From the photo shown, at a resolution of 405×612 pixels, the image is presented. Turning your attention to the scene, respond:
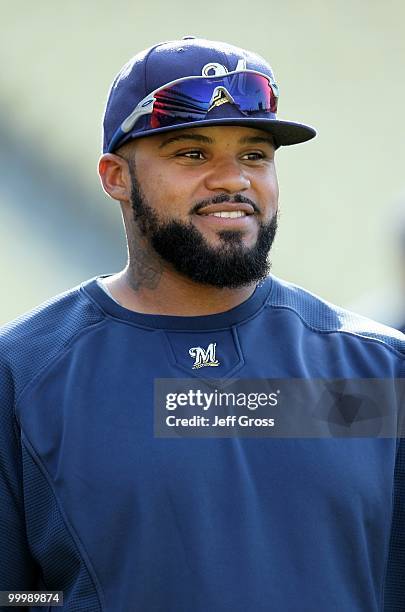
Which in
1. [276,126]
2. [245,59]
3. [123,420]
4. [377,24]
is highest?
[377,24]

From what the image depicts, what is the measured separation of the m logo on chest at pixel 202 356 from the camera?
2.20 m

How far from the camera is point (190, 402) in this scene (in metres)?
2.19

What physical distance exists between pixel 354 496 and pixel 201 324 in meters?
0.46

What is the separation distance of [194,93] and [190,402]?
23.9 inches

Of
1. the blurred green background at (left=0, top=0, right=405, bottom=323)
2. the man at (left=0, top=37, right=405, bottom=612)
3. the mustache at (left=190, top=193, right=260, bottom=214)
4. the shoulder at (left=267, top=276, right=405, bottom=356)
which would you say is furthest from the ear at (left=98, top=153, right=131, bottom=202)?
the blurred green background at (left=0, top=0, right=405, bottom=323)

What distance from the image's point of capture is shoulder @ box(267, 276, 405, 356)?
229 cm

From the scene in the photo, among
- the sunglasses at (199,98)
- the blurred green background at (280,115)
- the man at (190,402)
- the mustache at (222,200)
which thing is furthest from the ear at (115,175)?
the blurred green background at (280,115)

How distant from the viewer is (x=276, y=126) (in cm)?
226

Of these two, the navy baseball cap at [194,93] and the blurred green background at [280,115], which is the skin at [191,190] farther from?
the blurred green background at [280,115]

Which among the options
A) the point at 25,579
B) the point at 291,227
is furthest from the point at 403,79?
the point at 25,579

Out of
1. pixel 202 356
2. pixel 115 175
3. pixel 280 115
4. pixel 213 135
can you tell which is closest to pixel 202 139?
pixel 213 135

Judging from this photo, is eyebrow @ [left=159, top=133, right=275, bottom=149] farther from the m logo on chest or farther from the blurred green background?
the blurred green background

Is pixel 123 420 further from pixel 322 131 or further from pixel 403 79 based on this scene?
pixel 403 79

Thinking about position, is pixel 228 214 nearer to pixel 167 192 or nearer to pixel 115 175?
pixel 167 192
